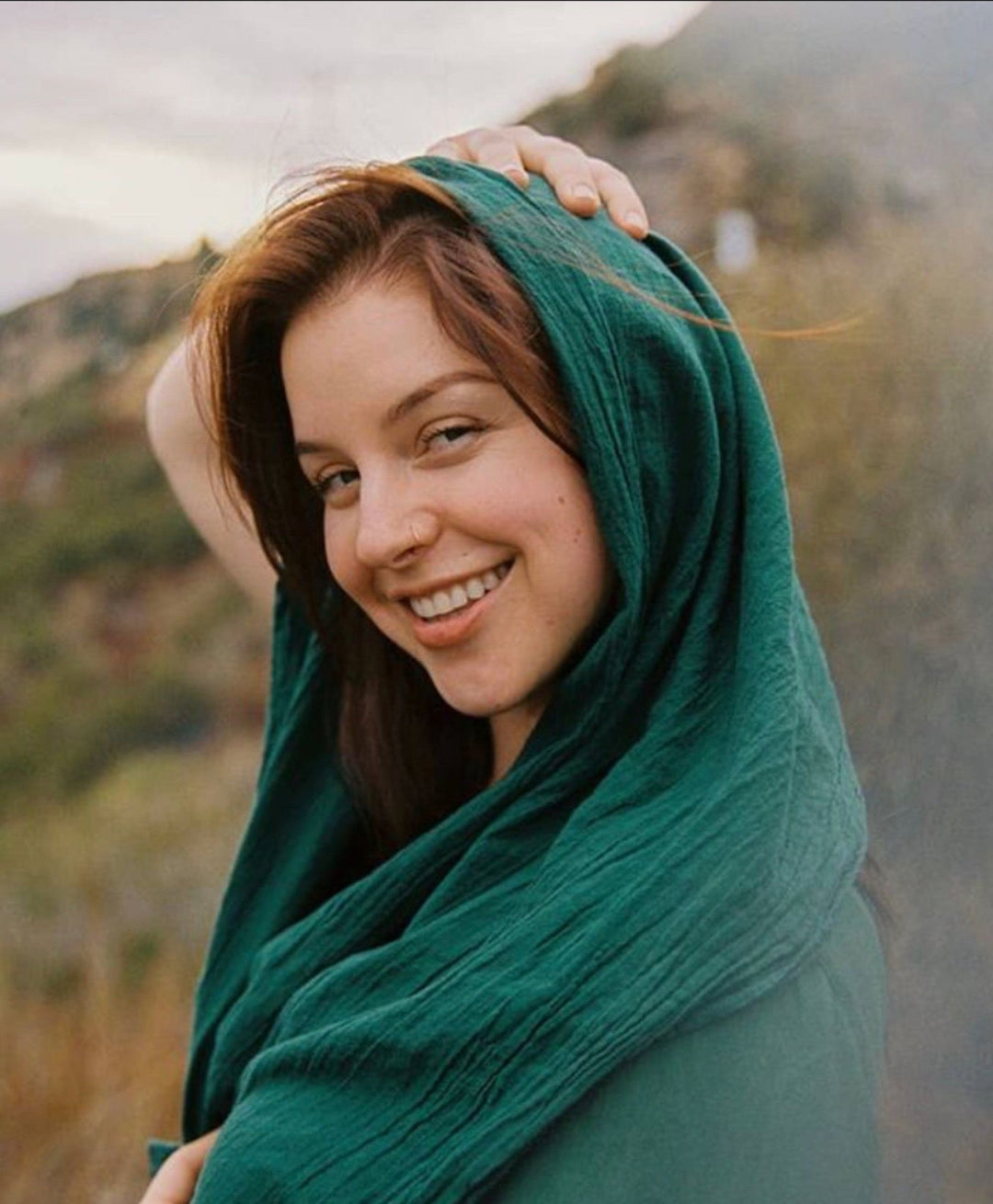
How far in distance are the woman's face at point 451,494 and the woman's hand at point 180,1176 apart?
417 mm

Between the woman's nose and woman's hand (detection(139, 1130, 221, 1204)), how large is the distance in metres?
0.46

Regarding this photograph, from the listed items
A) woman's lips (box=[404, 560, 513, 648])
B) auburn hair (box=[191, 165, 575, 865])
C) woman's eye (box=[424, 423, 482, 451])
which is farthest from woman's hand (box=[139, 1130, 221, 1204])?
woman's eye (box=[424, 423, 482, 451])

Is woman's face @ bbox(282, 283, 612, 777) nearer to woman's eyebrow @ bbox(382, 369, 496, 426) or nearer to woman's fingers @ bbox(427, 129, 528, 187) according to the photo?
woman's eyebrow @ bbox(382, 369, 496, 426)

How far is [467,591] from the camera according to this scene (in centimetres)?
114

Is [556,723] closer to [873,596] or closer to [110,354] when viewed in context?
[873,596]

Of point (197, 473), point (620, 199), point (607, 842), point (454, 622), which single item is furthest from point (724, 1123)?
point (197, 473)

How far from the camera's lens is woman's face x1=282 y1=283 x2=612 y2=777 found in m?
1.10

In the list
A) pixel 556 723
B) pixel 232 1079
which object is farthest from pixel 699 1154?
pixel 232 1079

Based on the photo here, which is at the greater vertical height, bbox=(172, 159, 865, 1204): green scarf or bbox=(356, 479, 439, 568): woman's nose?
bbox=(356, 479, 439, 568): woman's nose

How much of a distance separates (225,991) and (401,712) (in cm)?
28

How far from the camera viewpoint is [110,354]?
4.21 m

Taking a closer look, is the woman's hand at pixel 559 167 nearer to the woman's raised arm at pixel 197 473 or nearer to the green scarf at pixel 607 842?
the green scarf at pixel 607 842

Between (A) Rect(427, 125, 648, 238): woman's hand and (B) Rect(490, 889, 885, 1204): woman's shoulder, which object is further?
(A) Rect(427, 125, 648, 238): woman's hand

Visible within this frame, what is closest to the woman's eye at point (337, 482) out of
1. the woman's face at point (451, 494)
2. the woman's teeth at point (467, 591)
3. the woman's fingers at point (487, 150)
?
the woman's face at point (451, 494)
